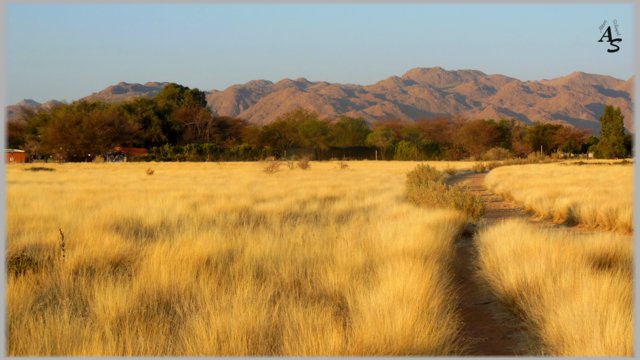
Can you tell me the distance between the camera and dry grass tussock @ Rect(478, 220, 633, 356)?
350cm

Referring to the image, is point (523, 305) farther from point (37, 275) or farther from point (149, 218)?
point (149, 218)

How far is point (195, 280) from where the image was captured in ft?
16.6

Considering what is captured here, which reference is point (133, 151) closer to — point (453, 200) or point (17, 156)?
point (17, 156)

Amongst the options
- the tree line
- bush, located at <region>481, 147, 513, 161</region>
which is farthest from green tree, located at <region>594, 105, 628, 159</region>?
bush, located at <region>481, 147, 513, 161</region>

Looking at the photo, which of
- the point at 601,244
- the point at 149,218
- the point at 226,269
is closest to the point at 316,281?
the point at 226,269

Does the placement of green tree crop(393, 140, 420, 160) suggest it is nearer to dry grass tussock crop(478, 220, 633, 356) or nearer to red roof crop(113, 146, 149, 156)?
red roof crop(113, 146, 149, 156)

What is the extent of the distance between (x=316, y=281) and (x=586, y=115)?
112548 mm

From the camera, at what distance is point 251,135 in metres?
76.6

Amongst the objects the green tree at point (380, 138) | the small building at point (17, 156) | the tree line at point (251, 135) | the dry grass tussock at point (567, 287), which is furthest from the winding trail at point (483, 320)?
the green tree at point (380, 138)

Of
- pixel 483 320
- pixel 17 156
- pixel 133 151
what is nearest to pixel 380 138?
pixel 133 151

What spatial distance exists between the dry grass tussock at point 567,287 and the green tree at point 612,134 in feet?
143

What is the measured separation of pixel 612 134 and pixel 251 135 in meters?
45.6

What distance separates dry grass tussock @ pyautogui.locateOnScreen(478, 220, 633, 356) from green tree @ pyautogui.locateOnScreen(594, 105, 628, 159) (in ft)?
143

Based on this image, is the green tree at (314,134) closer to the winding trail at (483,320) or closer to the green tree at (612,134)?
the green tree at (612,134)
